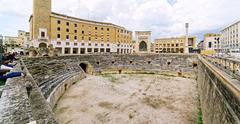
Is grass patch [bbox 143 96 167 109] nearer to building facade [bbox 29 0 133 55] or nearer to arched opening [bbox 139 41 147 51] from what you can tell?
building facade [bbox 29 0 133 55]

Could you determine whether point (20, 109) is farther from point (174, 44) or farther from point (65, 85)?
A: point (174, 44)

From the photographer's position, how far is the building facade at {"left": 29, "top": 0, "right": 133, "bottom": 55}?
95.8ft

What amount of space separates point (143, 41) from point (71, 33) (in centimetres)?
2131

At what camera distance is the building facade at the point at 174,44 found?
57081mm

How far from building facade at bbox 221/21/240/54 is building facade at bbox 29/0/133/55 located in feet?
117

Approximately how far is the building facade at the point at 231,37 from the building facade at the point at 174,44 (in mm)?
11294

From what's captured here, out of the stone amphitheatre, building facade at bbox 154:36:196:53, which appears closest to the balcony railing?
the stone amphitheatre

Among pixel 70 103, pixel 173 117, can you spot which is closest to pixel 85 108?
pixel 70 103

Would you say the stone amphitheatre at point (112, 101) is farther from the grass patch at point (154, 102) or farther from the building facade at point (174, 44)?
the building facade at point (174, 44)

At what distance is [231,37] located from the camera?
165 ft

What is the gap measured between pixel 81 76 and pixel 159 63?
15.5m

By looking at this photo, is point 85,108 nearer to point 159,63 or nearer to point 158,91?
point 158,91

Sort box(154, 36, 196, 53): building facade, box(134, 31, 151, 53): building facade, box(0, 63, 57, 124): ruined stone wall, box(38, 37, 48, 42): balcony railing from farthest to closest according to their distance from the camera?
box(154, 36, 196, 53): building facade → box(134, 31, 151, 53): building facade → box(38, 37, 48, 42): balcony railing → box(0, 63, 57, 124): ruined stone wall

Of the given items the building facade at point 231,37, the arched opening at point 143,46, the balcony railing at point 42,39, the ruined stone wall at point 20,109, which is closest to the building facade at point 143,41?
the arched opening at point 143,46
